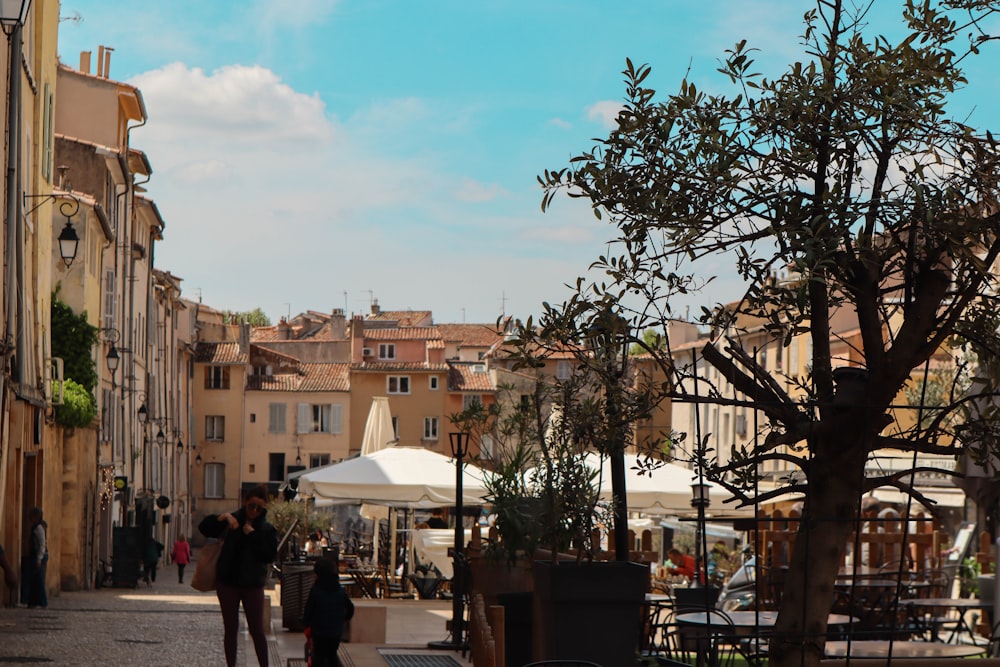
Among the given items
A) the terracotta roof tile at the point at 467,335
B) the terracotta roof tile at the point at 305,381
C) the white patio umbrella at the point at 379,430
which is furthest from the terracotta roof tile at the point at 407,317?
the white patio umbrella at the point at 379,430

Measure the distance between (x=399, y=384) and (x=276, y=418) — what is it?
22.0ft

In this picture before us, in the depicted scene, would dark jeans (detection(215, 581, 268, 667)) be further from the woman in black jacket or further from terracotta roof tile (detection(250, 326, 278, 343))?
terracotta roof tile (detection(250, 326, 278, 343))

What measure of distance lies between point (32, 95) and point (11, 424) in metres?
4.69

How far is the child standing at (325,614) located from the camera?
413 inches

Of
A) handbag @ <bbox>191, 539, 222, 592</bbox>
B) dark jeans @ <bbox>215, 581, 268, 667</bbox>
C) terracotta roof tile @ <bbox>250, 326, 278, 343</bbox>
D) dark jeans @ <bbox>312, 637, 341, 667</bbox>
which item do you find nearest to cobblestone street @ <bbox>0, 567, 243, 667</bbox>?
dark jeans @ <bbox>215, 581, 268, 667</bbox>

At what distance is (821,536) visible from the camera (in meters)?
4.76

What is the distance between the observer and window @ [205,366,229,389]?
74.4 m

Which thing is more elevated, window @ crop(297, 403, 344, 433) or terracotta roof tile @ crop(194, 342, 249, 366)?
terracotta roof tile @ crop(194, 342, 249, 366)

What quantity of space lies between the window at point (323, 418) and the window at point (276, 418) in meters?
1.03

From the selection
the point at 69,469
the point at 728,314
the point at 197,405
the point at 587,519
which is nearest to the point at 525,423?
the point at 587,519

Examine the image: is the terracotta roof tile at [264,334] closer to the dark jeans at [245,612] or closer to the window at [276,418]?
the window at [276,418]

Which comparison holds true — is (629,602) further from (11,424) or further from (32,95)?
(32,95)

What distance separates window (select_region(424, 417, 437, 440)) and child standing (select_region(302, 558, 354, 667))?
218 feet

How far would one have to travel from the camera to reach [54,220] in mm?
29609
